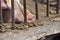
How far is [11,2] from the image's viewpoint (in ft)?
13.8

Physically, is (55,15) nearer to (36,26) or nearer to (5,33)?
(36,26)

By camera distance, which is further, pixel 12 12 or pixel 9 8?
pixel 9 8

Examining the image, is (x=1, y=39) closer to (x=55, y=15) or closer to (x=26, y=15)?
(x=26, y=15)

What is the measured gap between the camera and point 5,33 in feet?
13.6

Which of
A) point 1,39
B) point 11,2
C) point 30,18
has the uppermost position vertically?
point 11,2

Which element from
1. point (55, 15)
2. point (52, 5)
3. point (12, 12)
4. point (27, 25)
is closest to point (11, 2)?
point (12, 12)

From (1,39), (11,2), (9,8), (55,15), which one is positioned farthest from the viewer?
(55,15)

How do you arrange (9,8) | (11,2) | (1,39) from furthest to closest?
(9,8) < (11,2) < (1,39)

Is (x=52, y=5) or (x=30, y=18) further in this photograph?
(x=52, y=5)

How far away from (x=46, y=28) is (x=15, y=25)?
0.55 metres

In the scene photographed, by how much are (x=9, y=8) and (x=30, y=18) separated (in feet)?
1.40

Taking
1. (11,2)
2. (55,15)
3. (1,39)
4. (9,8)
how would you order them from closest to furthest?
(1,39) < (11,2) < (9,8) < (55,15)

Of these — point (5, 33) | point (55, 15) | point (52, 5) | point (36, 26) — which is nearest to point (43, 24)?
point (36, 26)

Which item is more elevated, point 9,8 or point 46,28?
point 9,8
